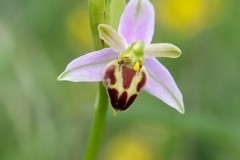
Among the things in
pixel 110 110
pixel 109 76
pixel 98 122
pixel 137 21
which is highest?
pixel 137 21

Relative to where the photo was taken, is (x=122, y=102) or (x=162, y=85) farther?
(x=162, y=85)

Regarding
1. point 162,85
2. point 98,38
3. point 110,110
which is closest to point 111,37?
point 98,38

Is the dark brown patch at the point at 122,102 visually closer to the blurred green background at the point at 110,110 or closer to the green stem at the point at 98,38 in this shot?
the green stem at the point at 98,38

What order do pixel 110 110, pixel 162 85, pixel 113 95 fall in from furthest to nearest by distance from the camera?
pixel 110 110 < pixel 162 85 < pixel 113 95

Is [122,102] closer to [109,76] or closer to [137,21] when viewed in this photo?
[109,76]

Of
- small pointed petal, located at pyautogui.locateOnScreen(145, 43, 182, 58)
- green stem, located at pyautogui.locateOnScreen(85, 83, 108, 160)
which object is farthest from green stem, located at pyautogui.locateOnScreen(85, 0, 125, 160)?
small pointed petal, located at pyautogui.locateOnScreen(145, 43, 182, 58)

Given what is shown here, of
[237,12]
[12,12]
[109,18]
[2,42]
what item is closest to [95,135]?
[109,18]

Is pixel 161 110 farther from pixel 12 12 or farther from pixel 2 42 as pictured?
pixel 12 12
